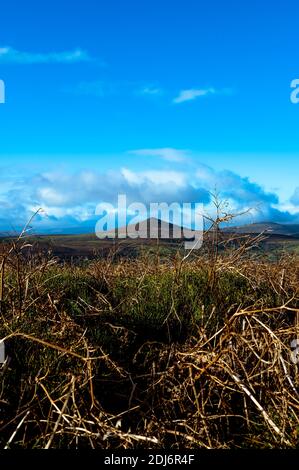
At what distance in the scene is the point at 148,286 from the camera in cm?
541

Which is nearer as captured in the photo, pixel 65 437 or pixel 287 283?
pixel 65 437

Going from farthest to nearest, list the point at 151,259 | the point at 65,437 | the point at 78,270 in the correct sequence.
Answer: the point at 151,259, the point at 78,270, the point at 65,437

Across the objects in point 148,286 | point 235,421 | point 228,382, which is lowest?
point 235,421

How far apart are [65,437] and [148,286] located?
2.50m

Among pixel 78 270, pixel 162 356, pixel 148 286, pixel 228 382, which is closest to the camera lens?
pixel 228 382

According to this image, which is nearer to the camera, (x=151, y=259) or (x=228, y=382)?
(x=228, y=382)

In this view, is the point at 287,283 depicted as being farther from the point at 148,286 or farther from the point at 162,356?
the point at 162,356
